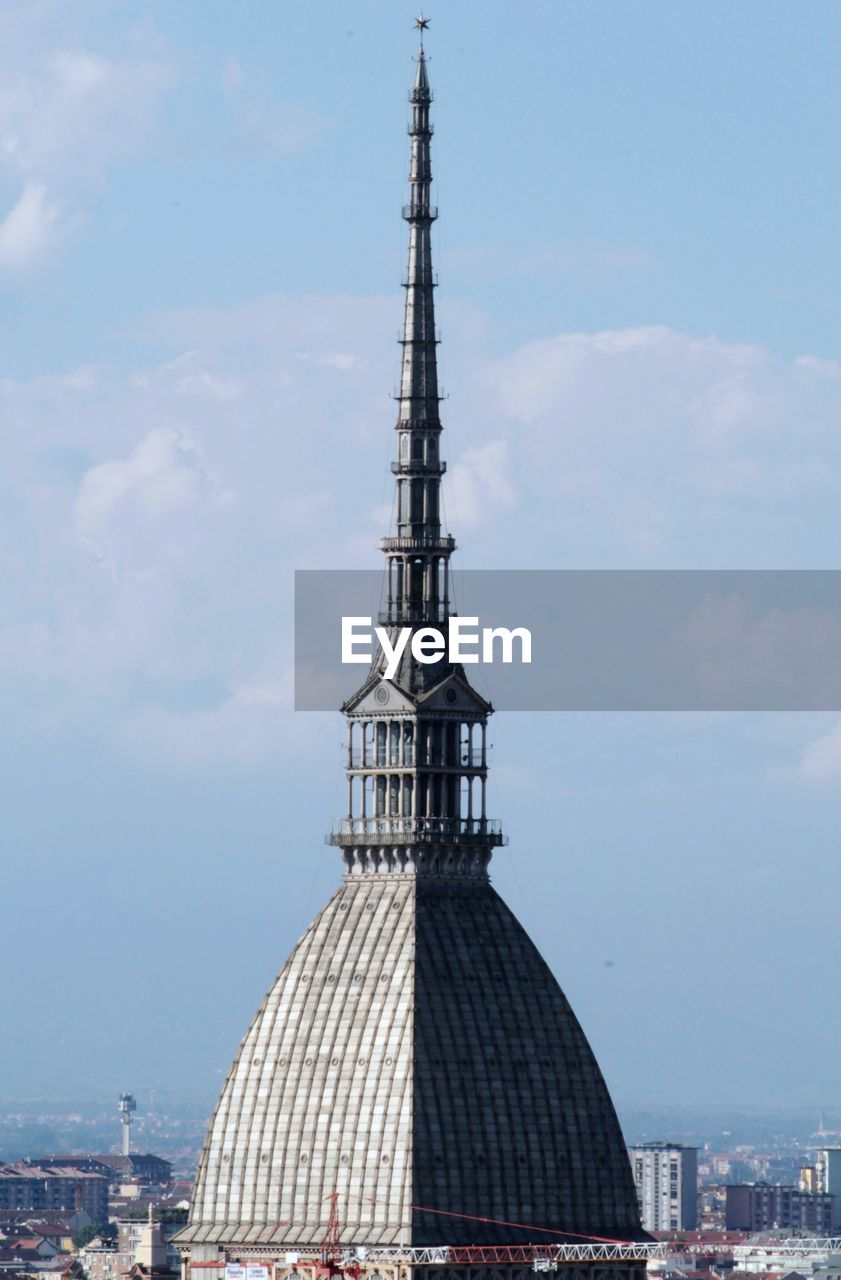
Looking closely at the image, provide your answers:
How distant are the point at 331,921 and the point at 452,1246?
13.4 metres

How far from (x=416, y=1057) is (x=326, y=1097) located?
389 centimetres

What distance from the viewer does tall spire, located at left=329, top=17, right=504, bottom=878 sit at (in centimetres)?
16538

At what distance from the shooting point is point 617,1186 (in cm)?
16512

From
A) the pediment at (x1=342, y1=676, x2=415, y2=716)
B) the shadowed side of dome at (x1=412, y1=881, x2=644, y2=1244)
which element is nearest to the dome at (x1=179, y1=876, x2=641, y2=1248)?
the shadowed side of dome at (x1=412, y1=881, x2=644, y2=1244)

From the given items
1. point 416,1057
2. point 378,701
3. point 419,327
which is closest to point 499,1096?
point 416,1057

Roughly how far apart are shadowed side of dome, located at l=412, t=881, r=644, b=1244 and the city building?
71 millimetres

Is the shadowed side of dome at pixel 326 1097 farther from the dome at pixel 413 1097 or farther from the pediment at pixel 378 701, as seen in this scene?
the pediment at pixel 378 701

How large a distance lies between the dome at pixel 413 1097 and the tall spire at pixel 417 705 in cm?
149

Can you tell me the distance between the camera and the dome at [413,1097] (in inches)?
6319

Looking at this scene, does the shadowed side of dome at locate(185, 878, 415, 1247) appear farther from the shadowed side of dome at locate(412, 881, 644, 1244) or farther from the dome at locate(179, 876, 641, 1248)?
the shadowed side of dome at locate(412, 881, 644, 1244)

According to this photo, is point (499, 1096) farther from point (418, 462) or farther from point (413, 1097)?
point (418, 462)

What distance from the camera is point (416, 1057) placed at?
527 ft

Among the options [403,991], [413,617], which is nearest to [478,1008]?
[403,991]

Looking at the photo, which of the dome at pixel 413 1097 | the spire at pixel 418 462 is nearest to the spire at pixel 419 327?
the spire at pixel 418 462
